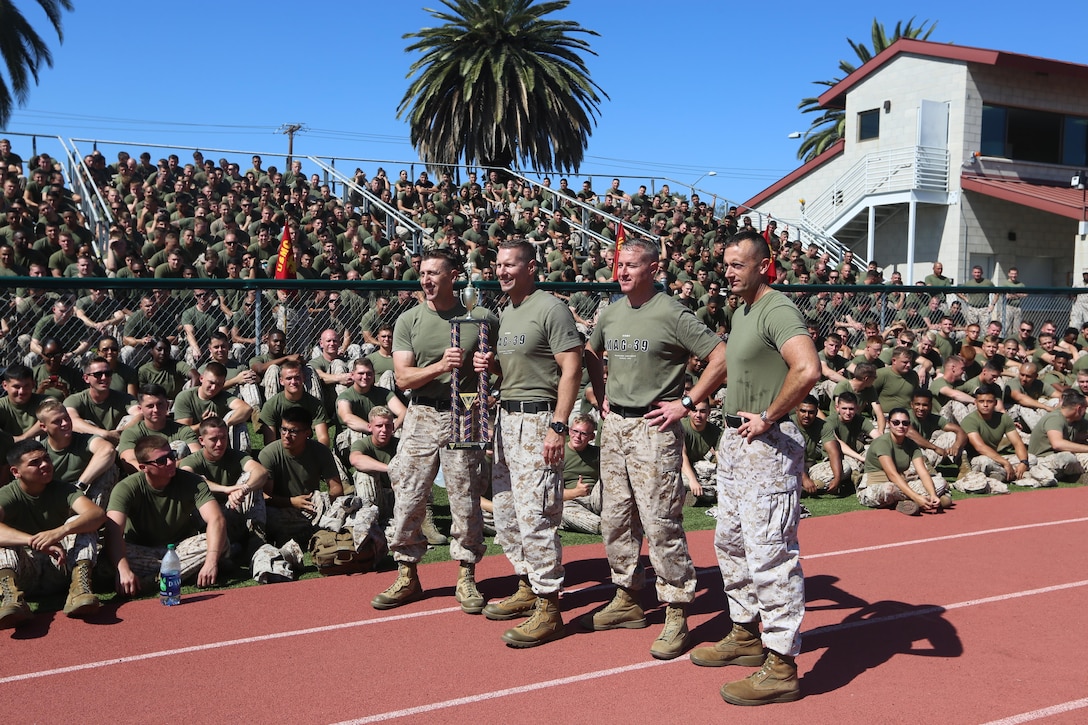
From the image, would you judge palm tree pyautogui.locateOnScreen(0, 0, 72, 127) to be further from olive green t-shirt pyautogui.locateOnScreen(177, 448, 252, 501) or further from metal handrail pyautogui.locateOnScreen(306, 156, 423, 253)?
olive green t-shirt pyautogui.locateOnScreen(177, 448, 252, 501)

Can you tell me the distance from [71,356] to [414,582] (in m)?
5.20

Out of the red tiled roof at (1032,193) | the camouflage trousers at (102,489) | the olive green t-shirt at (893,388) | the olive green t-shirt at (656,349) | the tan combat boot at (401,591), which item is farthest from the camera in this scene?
the red tiled roof at (1032,193)

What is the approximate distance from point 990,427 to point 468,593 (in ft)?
25.6

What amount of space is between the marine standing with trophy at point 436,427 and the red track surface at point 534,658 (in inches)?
21.3

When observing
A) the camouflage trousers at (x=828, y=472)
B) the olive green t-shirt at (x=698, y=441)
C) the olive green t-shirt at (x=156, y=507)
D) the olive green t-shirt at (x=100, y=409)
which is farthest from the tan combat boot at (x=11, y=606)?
the camouflage trousers at (x=828, y=472)

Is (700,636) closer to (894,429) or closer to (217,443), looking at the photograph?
(217,443)

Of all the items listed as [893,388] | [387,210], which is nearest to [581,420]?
[893,388]

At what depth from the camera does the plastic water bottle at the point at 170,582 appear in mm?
6598

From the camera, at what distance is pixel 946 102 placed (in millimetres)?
27953

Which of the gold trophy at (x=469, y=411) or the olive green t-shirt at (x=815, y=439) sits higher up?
the gold trophy at (x=469, y=411)

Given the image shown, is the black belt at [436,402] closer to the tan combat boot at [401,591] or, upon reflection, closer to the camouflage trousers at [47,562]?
the tan combat boot at [401,591]

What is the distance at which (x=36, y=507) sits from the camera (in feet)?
22.1

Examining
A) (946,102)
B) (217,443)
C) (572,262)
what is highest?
(946,102)

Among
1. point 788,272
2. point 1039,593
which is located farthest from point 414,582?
point 788,272
